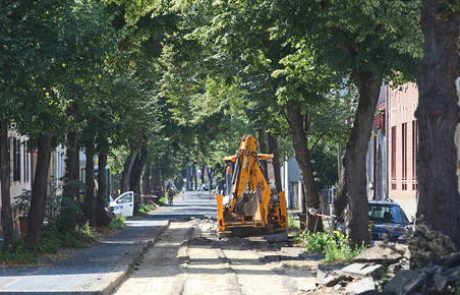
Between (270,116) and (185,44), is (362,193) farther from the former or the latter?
(270,116)

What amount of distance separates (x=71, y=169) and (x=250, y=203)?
5.87 metres

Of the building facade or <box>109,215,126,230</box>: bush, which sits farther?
the building facade

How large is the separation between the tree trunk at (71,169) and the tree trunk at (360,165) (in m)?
10.6

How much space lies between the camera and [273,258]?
25.6m

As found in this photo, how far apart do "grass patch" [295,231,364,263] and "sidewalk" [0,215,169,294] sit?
4.01 metres

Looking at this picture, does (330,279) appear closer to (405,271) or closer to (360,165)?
(405,271)

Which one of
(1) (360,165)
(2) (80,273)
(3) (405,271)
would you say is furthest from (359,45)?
(3) (405,271)

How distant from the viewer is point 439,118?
1490 cm

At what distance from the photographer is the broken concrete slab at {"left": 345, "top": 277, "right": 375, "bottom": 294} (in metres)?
14.1

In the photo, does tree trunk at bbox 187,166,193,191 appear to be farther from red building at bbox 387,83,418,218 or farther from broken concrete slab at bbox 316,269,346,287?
broken concrete slab at bbox 316,269,346,287

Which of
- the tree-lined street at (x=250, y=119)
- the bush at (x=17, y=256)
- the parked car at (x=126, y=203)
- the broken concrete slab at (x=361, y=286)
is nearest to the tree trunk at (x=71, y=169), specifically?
the tree-lined street at (x=250, y=119)

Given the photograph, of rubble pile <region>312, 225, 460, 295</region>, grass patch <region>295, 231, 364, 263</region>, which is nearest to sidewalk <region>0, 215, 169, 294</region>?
rubble pile <region>312, 225, 460, 295</region>

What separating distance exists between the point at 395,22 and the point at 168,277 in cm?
643

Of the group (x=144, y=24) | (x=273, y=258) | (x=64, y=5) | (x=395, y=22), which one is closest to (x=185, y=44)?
(x=144, y=24)
